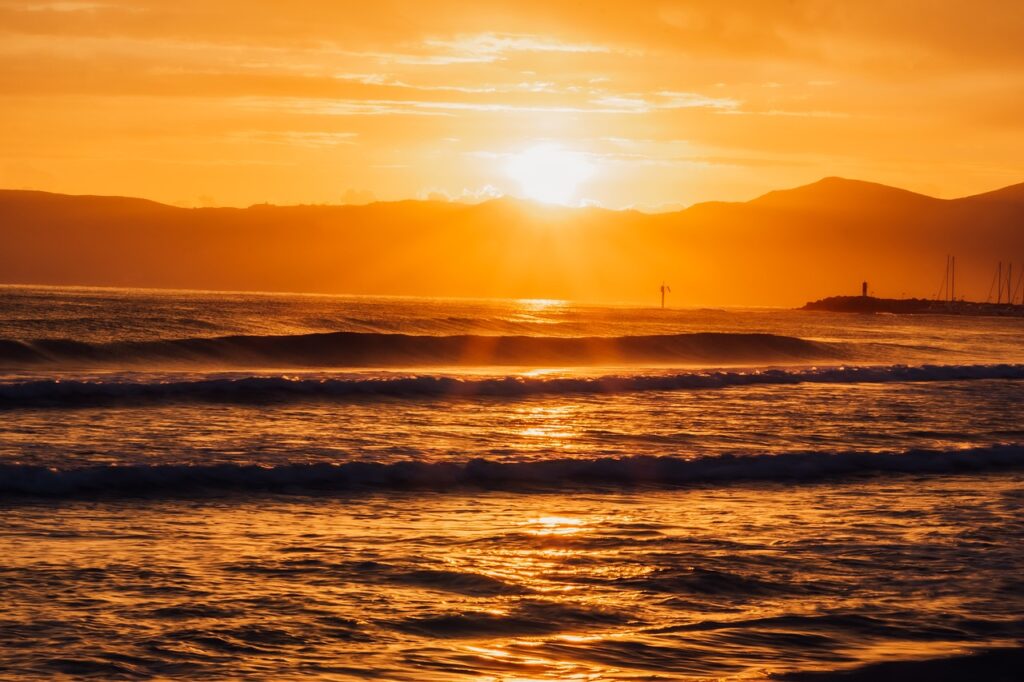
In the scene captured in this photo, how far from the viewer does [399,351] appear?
44.6 meters

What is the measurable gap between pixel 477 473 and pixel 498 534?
3862 millimetres

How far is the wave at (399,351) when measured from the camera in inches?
1512

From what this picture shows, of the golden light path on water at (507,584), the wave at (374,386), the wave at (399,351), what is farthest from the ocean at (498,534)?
the wave at (399,351)

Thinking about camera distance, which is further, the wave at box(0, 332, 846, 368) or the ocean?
the wave at box(0, 332, 846, 368)

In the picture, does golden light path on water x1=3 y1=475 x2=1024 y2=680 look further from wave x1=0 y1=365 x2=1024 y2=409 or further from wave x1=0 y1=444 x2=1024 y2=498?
wave x1=0 y1=365 x2=1024 y2=409

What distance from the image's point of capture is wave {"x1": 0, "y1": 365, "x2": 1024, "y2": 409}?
24266 millimetres

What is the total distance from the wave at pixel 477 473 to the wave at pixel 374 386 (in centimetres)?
908

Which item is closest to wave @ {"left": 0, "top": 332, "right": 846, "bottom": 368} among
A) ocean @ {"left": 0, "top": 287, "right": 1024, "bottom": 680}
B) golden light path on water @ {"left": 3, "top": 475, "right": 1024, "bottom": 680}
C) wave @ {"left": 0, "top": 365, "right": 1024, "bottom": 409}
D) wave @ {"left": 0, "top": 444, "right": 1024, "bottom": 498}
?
wave @ {"left": 0, "top": 365, "right": 1024, "bottom": 409}

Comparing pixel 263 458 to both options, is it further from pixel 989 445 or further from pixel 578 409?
pixel 989 445

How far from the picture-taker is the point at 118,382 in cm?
2617

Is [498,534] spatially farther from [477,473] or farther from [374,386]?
[374,386]

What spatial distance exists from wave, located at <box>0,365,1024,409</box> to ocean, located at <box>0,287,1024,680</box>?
162mm

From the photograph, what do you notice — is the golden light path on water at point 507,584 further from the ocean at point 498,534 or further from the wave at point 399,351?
the wave at point 399,351

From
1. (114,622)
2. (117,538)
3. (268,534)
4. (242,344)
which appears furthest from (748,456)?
(242,344)
